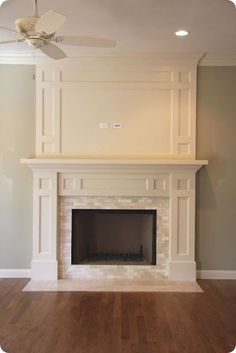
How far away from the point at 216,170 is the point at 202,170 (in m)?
0.18

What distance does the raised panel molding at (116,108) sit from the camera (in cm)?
457

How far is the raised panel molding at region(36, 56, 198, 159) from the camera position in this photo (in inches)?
180

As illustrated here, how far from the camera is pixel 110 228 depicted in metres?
4.89

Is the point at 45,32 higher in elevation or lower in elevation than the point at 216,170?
higher

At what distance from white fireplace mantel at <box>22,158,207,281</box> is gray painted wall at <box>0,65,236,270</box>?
17 centimetres

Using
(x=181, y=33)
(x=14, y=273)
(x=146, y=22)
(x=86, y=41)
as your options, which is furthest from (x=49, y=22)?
(x=14, y=273)

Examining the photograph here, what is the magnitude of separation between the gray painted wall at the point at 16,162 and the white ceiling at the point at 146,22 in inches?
18.5

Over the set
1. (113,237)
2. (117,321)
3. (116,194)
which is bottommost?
(117,321)

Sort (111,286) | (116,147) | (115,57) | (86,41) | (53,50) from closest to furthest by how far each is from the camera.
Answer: (86,41) < (53,50) < (111,286) < (115,57) < (116,147)

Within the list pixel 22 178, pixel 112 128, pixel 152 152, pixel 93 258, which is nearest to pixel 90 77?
pixel 112 128

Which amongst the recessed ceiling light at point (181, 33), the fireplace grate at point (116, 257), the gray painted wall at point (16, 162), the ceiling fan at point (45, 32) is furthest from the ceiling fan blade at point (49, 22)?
the fireplace grate at point (116, 257)

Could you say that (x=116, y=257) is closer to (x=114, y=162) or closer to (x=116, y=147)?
(x=114, y=162)

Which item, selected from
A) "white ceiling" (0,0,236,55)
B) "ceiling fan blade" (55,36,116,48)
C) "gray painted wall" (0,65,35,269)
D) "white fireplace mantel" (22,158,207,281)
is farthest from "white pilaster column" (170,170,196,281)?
"ceiling fan blade" (55,36,116,48)

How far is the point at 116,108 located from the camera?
15.1 ft
